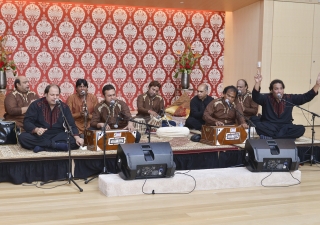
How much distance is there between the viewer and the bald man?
6738mm

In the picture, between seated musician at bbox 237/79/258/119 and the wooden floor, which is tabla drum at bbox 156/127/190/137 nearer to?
seated musician at bbox 237/79/258/119

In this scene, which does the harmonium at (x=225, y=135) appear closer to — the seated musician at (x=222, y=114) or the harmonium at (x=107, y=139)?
the seated musician at (x=222, y=114)

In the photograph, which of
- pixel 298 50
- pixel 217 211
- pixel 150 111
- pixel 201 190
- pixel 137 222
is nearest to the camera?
pixel 137 222

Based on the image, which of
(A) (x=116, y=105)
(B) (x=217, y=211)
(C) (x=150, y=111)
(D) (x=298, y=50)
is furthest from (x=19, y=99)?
(D) (x=298, y=50)

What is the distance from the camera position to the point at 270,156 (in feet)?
17.3

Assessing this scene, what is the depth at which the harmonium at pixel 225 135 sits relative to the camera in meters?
6.21

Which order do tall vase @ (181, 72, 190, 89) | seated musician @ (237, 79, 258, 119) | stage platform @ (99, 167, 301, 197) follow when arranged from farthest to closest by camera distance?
tall vase @ (181, 72, 190, 89)
seated musician @ (237, 79, 258, 119)
stage platform @ (99, 167, 301, 197)

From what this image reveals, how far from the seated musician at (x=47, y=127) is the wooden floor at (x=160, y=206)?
1.95 ft

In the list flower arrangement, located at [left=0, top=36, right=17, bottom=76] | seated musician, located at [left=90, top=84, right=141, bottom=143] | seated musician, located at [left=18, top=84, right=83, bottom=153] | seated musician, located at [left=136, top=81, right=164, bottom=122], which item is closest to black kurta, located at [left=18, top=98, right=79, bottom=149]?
seated musician, located at [left=18, top=84, right=83, bottom=153]

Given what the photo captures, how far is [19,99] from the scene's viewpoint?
690 cm

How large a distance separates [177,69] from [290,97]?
159 inches

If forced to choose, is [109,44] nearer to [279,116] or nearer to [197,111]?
[197,111]

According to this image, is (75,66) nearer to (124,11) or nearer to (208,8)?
(124,11)

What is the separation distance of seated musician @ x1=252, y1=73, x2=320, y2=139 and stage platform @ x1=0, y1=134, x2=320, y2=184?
36 cm
